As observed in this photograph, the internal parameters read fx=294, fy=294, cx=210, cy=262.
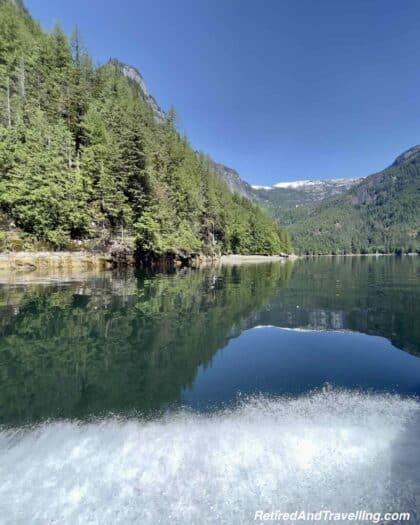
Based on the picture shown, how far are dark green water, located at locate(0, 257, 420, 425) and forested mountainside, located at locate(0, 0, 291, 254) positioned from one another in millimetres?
20223

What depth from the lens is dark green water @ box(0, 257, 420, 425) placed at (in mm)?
7730

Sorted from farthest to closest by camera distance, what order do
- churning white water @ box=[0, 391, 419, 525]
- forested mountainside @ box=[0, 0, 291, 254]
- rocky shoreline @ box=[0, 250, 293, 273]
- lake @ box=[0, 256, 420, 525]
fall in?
forested mountainside @ box=[0, 0, 291, 254], rocky shoreline @ box=[0, 250, 293, 273], lake @ box=[0, 256, 420, 525], churning white water @ box=[0, 391, 419, 525]

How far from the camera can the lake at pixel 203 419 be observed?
407 centimetres

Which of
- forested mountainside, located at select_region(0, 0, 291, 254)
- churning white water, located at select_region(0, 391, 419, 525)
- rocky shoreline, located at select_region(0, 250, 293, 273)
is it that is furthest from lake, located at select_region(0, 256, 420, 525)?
forested mountainside, located at select_region(0, 0, 291, 254)

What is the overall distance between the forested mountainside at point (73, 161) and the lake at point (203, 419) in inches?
1018

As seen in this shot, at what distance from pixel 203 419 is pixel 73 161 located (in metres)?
46.0

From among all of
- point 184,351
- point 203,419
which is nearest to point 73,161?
point 184,351

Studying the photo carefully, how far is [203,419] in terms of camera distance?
20.9 feet

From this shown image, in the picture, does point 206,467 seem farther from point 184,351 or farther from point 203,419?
point 184,351

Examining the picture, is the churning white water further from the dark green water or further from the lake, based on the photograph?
the dark green water

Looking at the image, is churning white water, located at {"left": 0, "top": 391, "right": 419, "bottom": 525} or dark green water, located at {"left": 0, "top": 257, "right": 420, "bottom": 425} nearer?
churning white water, located at {"left": 0, "top": 391, "right": 419, "bottom": 525}

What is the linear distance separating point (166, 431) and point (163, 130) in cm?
7830

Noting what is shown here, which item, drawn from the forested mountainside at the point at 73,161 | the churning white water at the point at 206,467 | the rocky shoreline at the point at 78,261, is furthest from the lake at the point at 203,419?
the forested mountainside at the point at 73,161

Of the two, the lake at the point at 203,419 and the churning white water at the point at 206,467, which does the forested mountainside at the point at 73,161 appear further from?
the churning white water at the point at 206,467
